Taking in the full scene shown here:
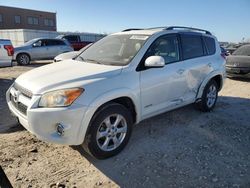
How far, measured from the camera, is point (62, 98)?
10.5ft

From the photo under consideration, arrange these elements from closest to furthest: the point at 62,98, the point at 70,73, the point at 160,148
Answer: the point at 62,98
the point at 70,73
the point at 160,148

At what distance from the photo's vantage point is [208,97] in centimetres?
576

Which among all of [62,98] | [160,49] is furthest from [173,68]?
[62,98]

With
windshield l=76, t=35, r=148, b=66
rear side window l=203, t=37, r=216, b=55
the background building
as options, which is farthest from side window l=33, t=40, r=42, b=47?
the background building

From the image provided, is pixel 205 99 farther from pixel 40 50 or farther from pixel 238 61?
pixel 40 50

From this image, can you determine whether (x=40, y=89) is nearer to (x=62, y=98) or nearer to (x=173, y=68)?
(x=62, y=98)

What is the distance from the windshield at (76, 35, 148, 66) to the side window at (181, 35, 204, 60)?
3.24 feet

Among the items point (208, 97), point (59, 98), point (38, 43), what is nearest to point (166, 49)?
point (208, 97)

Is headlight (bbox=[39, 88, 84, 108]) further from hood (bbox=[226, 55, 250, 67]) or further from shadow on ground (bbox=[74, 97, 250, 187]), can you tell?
hood (bbox=[226, 55, 250, 67])

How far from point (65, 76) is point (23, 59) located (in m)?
13.0

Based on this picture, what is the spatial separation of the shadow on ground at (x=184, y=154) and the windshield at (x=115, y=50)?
1354mm

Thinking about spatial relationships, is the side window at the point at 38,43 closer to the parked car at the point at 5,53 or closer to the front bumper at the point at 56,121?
the parked car at the point at 5,53

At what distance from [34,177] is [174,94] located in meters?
2.64

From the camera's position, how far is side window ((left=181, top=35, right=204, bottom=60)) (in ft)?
16.4
